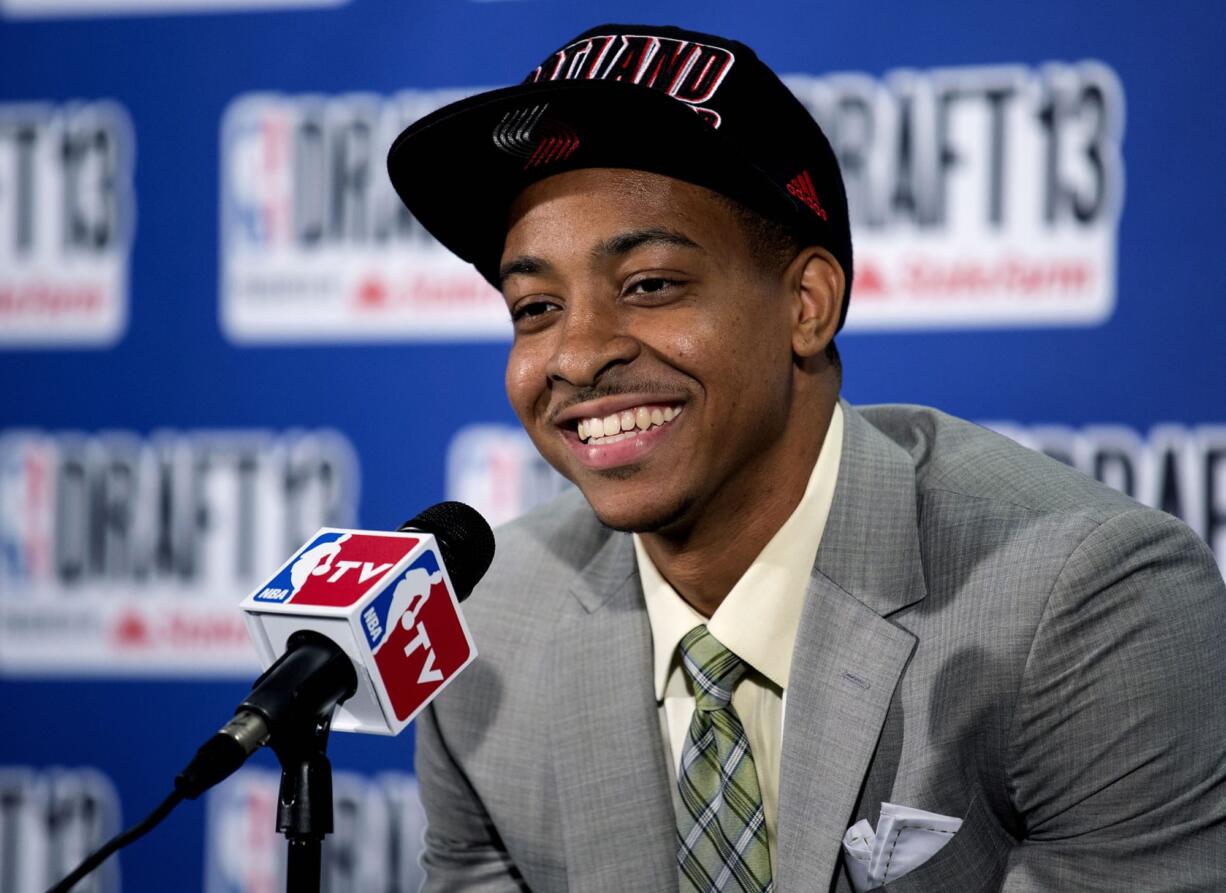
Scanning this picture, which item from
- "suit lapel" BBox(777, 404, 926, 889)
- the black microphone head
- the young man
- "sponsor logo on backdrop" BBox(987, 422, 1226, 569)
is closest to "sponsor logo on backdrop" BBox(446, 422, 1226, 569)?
"sponsor logo on backdrop" BBox(987, 422, 1226, 569)

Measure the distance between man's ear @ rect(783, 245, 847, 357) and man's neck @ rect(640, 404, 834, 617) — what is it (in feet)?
0.37

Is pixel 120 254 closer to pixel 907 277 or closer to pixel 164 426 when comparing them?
pixel 164 426

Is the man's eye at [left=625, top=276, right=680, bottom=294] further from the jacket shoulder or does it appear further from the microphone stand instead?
the microphone stand

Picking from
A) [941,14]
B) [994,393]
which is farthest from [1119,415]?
[941,14]

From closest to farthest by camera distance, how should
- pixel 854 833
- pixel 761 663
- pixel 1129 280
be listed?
pixel 854 833 < pixel 761 663 < pixel 1129 280

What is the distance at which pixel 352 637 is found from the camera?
1.15 metres

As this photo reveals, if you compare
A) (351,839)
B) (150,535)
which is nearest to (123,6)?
(150,535)

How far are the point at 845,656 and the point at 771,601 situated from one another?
6.1 inches

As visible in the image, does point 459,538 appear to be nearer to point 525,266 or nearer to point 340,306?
point 525,266

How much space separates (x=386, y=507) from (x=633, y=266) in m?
1.38

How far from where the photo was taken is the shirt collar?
6.01 feet

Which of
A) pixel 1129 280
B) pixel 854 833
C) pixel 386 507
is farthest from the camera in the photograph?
pixel 386 507

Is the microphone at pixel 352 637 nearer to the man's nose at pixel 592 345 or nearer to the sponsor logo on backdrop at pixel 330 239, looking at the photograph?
the man's nose at pixel 592 345

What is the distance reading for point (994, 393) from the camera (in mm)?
2611
